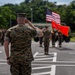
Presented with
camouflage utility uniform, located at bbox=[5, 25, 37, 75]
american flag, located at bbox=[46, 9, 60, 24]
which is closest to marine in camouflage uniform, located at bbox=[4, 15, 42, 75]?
camouflage utility uniform, located at bbox=[5, 25, 37, 75]

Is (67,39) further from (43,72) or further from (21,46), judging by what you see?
(21,46)

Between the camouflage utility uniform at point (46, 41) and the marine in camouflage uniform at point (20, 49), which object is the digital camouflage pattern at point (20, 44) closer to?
the marine in camouflage uniform at point (20, 49)

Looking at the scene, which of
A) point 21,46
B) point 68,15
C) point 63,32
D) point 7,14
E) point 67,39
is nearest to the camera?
point 21,46

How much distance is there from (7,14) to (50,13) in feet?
390

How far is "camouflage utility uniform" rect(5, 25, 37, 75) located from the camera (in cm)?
783

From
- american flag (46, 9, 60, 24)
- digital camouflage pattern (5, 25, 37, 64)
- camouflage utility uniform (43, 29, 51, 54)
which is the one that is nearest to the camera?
digital camouflage pattern (5, 25, 37, 64)

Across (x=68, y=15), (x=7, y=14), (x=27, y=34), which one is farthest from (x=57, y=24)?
(x=7, y=14)

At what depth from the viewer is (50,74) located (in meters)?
13.0

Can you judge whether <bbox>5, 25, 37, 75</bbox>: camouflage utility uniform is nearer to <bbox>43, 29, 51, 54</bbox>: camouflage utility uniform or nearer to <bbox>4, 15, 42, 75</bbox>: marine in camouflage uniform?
<bbox>4, 15, 42, 75</bbox>: marine in camouflage uniform

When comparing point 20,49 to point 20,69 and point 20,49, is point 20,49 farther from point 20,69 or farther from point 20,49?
point 20,69

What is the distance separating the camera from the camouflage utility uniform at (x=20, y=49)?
7.83 metres

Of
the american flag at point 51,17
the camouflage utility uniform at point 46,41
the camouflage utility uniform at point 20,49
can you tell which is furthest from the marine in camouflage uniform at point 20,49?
the american flag at point 51,17

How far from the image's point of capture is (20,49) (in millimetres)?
7855

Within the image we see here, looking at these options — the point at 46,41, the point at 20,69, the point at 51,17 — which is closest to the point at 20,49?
the point at 20,69
